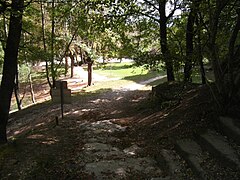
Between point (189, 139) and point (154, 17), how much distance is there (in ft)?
25.0

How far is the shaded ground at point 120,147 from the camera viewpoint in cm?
493

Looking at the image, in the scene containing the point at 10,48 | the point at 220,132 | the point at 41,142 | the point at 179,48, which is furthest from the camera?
the point at 179,48

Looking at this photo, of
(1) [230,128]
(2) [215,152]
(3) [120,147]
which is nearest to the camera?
(2) [215,152]

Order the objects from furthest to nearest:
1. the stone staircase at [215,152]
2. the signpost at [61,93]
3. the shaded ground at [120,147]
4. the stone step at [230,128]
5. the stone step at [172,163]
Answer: the signpost at [61,93] → the stone step at [230,128] → the shaded ground at [120,147] → the stone step at [172,163] → the stone staircase at [215,152]

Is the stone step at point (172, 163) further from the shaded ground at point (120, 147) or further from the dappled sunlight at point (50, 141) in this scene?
the dappled sunlight at point (50, 141)

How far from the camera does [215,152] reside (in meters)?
4.81

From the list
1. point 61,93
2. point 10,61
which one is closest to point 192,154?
point 10,61

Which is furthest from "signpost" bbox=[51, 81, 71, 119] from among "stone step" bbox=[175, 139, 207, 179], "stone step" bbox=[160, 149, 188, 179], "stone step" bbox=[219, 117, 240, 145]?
"stone step" bbox=[219, 117, 240, 145]

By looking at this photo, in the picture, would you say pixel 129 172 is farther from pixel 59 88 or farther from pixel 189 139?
pixel 59 88

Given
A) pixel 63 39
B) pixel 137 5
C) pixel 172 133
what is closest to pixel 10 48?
pixel 172 133

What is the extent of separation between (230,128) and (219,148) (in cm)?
65

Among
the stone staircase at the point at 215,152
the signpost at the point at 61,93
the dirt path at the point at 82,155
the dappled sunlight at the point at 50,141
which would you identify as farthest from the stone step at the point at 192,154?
the signpost at the point at 61,93

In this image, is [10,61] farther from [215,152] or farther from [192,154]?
[215,152]

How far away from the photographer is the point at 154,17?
12.1 meters
